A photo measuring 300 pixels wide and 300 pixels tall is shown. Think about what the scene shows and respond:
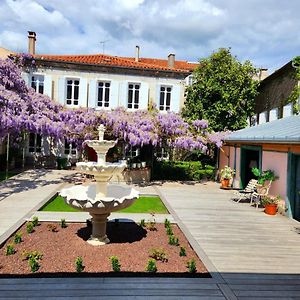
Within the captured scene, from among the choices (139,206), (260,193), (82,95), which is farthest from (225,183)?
(82,95)

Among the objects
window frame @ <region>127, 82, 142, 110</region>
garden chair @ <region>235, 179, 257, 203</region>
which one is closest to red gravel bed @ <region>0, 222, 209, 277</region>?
garden chair @ <region>235, 179, 257, 203</region>

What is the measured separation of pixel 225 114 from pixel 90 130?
10354 mm

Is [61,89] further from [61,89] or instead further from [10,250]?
[10,250]

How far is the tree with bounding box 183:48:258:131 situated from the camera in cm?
2323

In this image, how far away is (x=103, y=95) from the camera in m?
24.9

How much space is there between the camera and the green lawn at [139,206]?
11.6 metres

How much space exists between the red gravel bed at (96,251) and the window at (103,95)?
53.4ft

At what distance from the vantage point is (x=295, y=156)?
11.6 m

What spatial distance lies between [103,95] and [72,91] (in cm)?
227

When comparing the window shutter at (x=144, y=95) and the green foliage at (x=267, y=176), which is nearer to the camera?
the green foliage at (x=267, y=176)

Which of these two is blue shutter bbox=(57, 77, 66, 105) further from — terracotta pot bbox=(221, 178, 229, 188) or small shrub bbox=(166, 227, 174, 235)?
small shrub bbox=(166, 227, 174, 235)

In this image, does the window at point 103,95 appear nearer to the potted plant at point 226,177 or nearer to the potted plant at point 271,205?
the potted plant at point 226,177

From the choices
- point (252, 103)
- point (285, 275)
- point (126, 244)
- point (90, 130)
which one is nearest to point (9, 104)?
point (90, 130)

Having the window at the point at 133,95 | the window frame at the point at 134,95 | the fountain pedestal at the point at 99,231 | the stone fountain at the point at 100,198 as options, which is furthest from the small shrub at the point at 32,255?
the window at the point at 133,95
